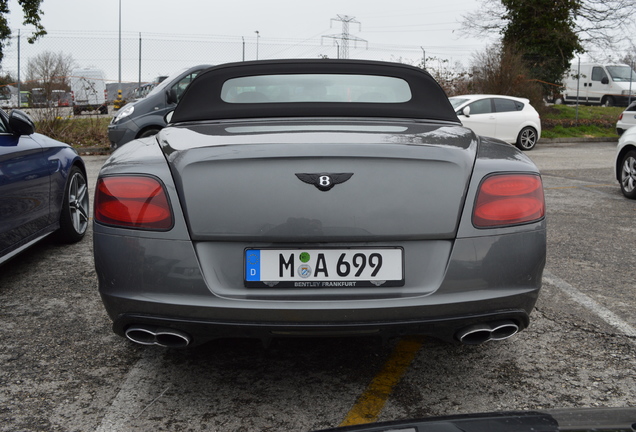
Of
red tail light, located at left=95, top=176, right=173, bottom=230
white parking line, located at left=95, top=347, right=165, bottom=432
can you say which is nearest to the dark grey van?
white parking line, located at left=95, top=347, right=165, bottom=432

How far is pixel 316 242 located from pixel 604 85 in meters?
30.0

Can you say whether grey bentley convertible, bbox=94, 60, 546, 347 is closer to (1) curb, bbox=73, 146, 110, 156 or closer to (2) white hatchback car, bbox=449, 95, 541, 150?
(1) curb, bbox=73, 146, 110, 156

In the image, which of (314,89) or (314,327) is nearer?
(314,327)

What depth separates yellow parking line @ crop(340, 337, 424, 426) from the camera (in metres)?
2.57

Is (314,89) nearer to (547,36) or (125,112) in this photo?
(125,112)

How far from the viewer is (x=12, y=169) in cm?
424

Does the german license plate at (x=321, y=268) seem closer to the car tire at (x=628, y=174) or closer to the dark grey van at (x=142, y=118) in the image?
the car tire at (x=628, y=174)

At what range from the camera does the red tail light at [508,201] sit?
253cm

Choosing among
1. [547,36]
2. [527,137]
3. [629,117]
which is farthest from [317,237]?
[547,36]

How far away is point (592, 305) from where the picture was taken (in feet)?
12.9

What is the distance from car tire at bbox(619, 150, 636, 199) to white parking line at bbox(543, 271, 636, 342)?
4.26 m

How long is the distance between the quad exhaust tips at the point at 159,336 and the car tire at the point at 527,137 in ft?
50.2

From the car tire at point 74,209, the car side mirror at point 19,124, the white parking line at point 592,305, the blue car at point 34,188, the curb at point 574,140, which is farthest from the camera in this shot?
the curb at point 574,140

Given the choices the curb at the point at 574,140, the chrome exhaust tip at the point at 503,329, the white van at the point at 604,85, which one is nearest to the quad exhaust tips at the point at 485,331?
the chrome exhaust tip at the point at 503,329
